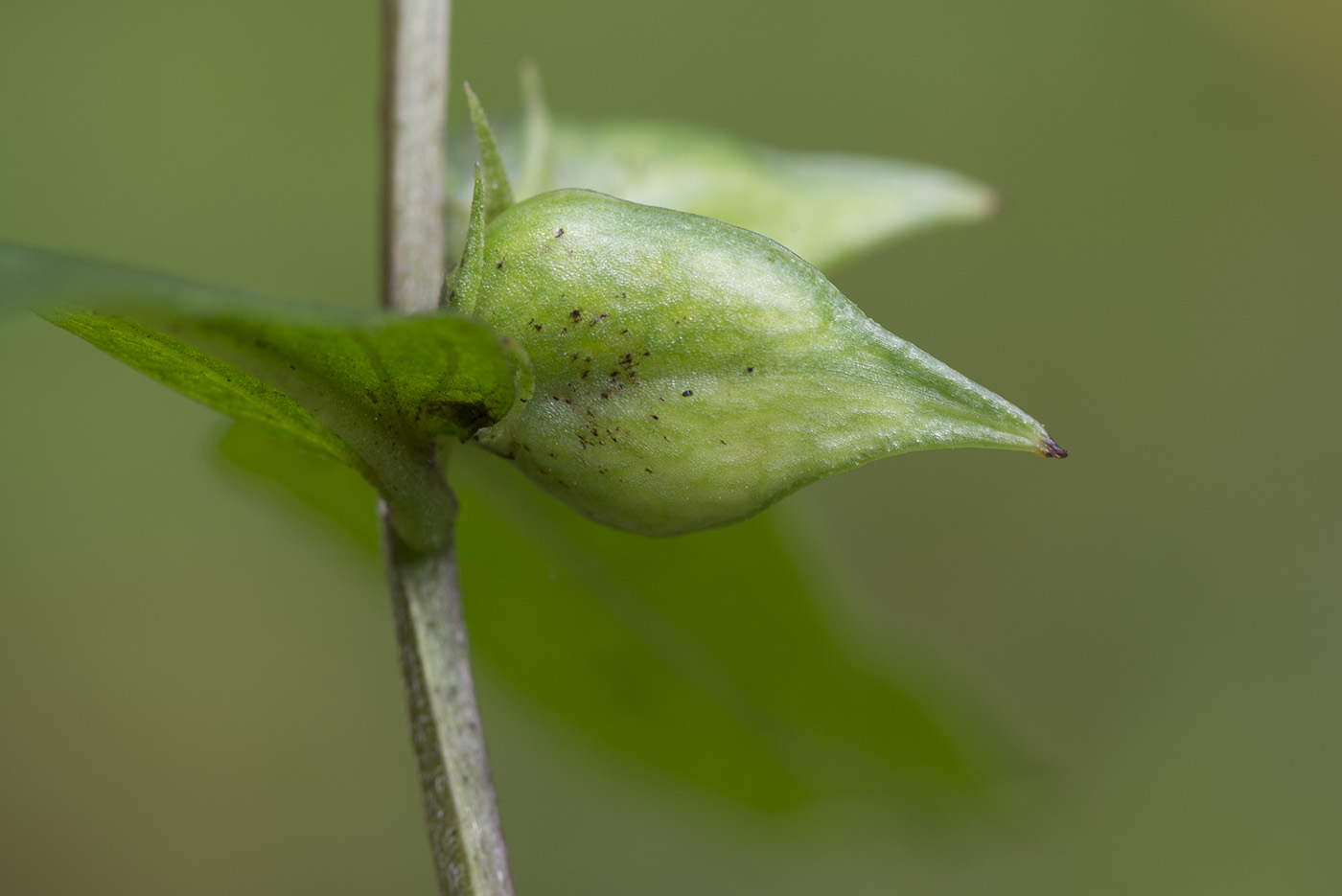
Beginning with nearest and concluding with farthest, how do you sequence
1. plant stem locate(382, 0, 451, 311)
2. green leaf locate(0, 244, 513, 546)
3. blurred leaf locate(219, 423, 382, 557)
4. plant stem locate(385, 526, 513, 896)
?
green leaf locate(0, 244, 513, 546) < plant stem locate(385, 526, 513, 896) < plant stem locate(382, 0, 451, 311) < blurred leaf locate(219, 423, 382, 557)

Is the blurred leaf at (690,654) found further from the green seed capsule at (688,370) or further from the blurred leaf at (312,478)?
the green seed capsule at (688,370)

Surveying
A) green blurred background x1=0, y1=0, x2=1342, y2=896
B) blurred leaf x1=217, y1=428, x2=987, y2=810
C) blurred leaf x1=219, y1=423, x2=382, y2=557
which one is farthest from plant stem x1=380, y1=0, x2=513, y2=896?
green blurred background x1=0, y1=0, x2=1342, y2=896

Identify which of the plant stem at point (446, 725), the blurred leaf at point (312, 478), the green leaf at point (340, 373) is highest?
the green leaf at point (340, 373)

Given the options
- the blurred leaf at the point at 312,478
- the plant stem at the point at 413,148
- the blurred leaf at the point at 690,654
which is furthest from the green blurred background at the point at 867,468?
Answer: the plant stem at the point at 413,148

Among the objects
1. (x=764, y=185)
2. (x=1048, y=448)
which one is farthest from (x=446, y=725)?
(x=764, y=185)

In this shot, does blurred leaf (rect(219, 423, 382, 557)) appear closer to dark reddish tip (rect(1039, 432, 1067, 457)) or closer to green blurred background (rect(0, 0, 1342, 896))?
dark reddish tip (rect(1039, 432, 1067, 457))

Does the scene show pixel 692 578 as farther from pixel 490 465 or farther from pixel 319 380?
pixel 319 380

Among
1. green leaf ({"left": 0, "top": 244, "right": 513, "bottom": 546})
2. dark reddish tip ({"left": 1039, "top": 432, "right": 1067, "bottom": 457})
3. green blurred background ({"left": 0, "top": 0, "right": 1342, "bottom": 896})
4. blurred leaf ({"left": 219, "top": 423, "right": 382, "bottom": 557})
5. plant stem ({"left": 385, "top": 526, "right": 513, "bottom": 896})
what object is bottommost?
green blurred background ({"left": 0, "top": 0, "right": 1342, "bottom": 896})
